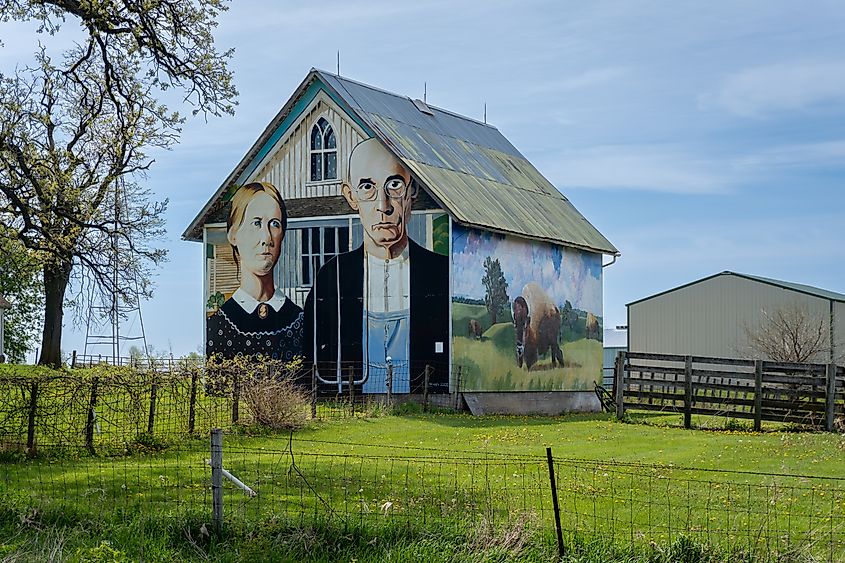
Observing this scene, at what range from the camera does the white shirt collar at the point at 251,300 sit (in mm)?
34469

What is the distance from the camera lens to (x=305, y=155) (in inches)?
1346

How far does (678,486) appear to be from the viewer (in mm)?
15297

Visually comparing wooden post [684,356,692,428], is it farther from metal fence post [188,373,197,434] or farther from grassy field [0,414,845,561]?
metal fence post [188,373,197,434]

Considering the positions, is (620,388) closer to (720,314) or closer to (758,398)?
(758,398)

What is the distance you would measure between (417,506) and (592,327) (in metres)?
27.5

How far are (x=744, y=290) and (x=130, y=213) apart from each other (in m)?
31.5

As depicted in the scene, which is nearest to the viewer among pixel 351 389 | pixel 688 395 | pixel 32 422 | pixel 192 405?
pixel 32 422

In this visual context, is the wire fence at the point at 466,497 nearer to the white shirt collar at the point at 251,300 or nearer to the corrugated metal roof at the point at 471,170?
the corrugated metal roof at the point at 471,170

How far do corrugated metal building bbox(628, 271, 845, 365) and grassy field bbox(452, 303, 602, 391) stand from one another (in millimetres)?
17418

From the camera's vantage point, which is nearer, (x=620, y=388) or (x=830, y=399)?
(x=830, y=399)

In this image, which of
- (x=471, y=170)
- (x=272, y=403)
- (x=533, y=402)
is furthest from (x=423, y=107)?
(x=272, y=403)

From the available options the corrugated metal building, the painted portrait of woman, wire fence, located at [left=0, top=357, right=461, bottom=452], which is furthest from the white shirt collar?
the corrugated metal building

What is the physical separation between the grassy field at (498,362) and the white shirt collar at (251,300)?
19.2 ft

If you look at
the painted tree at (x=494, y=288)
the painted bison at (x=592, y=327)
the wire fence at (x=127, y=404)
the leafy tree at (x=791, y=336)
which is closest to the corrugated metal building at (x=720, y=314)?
the leafy tree at (x=791, y=336)
